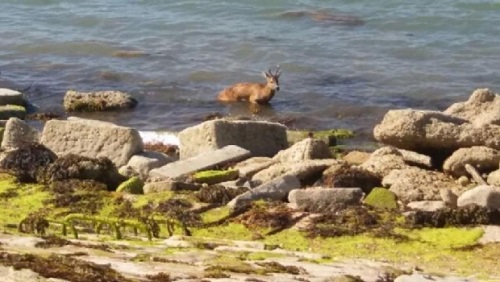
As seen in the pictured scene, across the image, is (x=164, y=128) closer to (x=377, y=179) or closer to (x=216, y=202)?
(x=377, y=179)

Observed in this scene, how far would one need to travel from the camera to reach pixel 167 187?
1330 cm

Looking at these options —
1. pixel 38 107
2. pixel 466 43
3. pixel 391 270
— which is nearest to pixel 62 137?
pixel 38 107

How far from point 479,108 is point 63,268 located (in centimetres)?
1623

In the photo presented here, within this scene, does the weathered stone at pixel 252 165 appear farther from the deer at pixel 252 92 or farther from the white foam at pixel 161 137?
the deer at pixel 252 92

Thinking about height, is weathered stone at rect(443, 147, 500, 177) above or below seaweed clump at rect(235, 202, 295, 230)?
below

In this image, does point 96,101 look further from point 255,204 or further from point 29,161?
point 255,204

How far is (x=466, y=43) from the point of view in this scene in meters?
34.8

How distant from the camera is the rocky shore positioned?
22.2ft

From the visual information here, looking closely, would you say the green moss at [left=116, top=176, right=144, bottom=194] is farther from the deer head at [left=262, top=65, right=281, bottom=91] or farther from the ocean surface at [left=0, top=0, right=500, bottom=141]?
the deer head at [left=262, top=65, right=281, bottom=91]

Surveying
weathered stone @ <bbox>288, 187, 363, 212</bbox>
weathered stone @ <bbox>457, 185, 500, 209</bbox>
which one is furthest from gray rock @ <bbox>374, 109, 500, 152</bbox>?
weathered stone @ <bbox>288, 187, 363, 212</bbox>

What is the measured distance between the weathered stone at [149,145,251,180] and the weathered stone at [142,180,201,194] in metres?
1.74

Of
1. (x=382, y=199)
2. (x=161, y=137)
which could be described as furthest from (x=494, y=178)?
(x=161, y=137)

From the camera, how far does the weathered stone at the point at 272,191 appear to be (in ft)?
41.5

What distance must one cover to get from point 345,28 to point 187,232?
2859 cm
